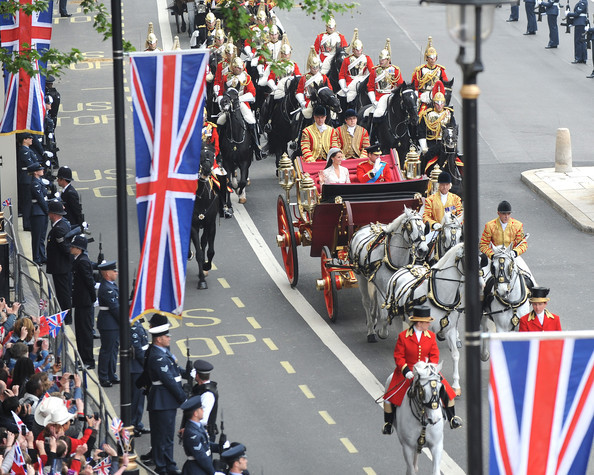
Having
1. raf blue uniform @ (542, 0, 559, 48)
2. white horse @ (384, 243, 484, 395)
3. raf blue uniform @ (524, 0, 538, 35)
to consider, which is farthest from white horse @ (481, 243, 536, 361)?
raf blue uniform @ (524, 0, 538, 35)

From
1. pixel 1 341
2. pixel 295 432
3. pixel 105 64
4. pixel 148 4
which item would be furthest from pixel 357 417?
pixel 148 4

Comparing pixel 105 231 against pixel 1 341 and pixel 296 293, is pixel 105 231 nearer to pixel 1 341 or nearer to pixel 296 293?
pixel 296 293

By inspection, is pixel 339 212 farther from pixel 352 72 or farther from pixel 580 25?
pixel 580 25

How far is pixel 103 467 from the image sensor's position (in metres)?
12.9

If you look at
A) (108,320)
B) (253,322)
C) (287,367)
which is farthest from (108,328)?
(253,322)

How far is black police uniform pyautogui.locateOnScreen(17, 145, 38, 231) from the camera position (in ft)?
81.6

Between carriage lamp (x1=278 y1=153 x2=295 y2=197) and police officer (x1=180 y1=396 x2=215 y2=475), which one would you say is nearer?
police officer (x1=180 y1=396 x2=215 y2=475)

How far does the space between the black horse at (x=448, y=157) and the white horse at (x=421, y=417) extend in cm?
974

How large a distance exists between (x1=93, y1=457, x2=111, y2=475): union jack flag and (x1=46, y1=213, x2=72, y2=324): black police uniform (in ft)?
24.3

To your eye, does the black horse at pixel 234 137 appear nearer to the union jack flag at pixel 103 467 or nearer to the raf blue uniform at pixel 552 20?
the union jack flag at pixel 103 467

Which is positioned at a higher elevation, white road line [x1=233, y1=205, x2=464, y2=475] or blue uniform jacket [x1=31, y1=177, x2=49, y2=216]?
blue uniform jacket [x1=31, y1=177, x2=49, y2=216]

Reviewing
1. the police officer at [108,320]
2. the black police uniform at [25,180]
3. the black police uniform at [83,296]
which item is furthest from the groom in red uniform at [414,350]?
the black police uniform at [25,180]

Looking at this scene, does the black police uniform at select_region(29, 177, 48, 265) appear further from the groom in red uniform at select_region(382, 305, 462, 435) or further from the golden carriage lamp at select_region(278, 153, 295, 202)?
the groom in red uniform at select_region(382, 305, 462, 435)

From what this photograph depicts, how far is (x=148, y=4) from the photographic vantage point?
4831 centimetres
